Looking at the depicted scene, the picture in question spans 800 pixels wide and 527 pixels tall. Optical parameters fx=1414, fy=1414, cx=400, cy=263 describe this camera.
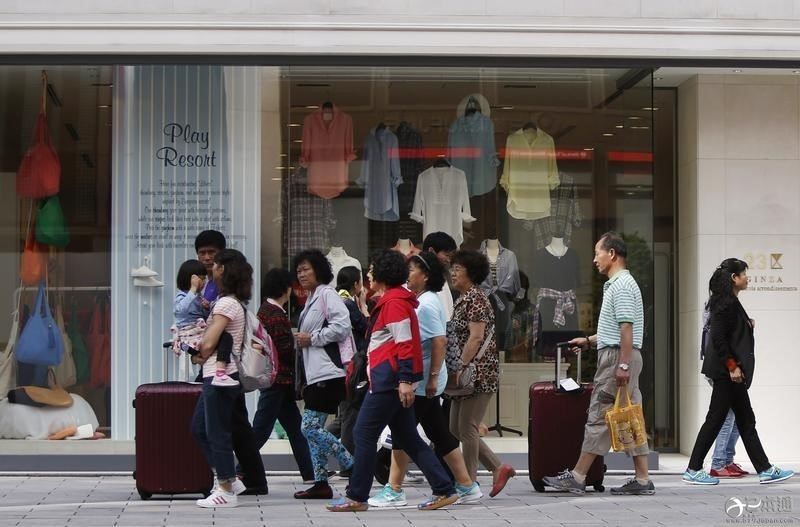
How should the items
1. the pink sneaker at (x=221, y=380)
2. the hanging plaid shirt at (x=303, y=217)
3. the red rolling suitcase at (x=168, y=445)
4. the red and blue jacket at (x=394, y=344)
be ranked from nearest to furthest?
1. the red and blue jacket at (x=394, y=344)
2. the pink sneaker at (x=221, y=380)
3. the red rolling suitcase at (x=168, y=445)
4. the hanging plaid shirt at (x=303, y=217)

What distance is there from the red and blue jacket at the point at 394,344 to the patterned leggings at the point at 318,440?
917mm

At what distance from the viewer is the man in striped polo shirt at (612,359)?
10477mm

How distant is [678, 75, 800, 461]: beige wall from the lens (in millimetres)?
13750

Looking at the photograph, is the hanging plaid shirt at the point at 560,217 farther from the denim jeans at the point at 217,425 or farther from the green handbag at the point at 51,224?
the denim jeans at the point at 217,425

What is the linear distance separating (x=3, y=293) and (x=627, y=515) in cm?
653

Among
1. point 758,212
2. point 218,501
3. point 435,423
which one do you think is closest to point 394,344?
point 435,423

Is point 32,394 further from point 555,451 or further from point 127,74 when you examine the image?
point 555,451

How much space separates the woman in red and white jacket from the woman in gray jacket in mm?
722

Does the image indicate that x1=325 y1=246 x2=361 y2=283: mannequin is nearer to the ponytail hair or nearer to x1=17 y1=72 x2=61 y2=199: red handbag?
x1=17 y1=72 x2=61 y2=199: red handbag

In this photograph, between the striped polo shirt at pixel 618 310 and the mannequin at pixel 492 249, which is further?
the mannequin at pixel 492 249

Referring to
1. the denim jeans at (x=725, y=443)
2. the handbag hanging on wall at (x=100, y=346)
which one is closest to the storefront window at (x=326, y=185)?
the handbag hanging on wall at (x=100, y=346)

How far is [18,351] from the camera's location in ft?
43.2

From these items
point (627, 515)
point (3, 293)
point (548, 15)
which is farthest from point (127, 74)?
point (627, 515)

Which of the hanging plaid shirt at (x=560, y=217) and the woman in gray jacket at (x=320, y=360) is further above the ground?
the hanging plaid shirt at (x=560, y=217)
